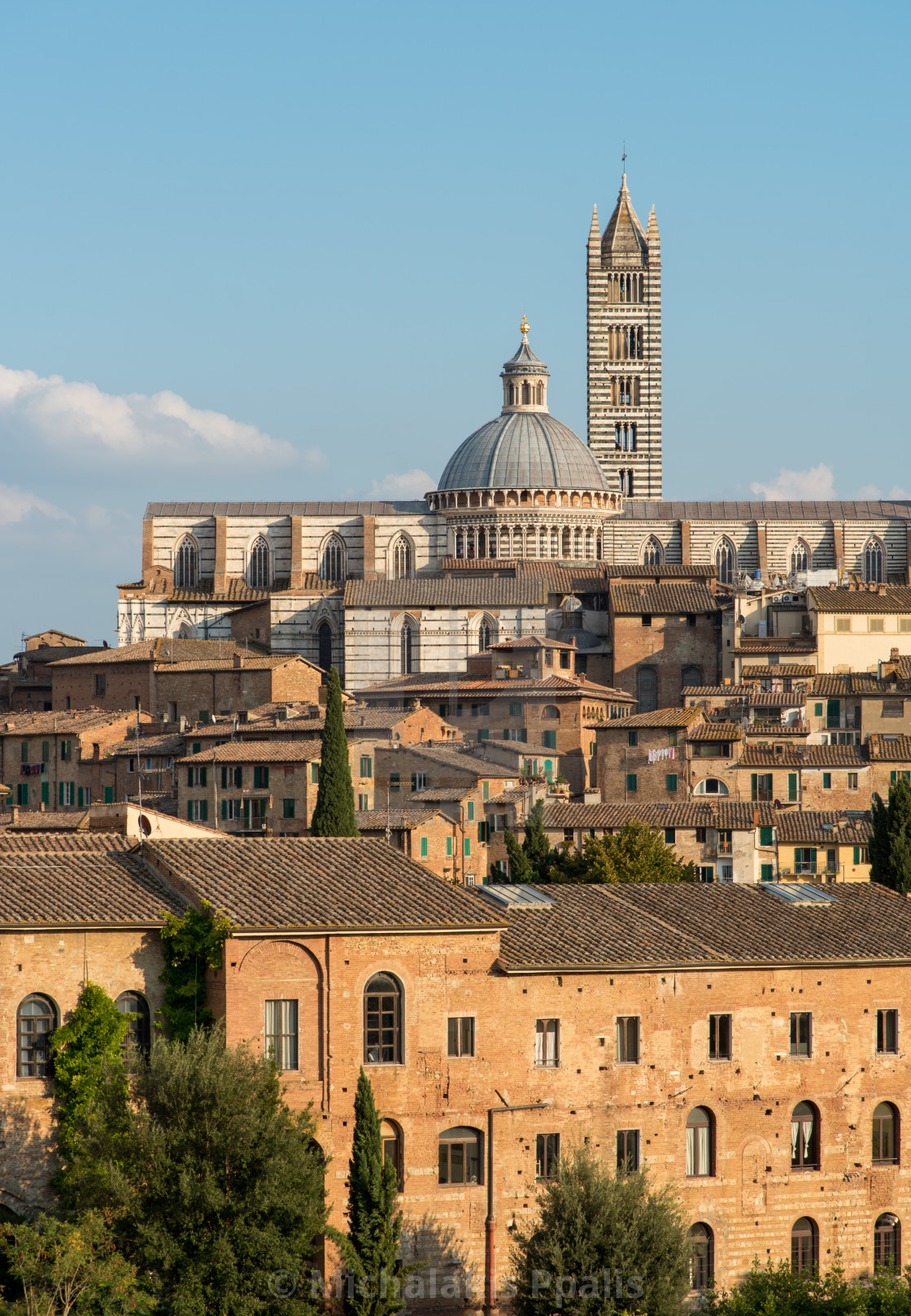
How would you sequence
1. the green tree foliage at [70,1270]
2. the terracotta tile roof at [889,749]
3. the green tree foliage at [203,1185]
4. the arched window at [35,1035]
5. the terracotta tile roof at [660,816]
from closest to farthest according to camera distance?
the green tree foliage at [70,1270], the green tree foliage at [203,1185], the arched window at [35,1035], the terracotta tile roof at [660,816], the terracotta tile roof at [889,749]

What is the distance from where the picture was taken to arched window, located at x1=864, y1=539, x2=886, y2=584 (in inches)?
2904

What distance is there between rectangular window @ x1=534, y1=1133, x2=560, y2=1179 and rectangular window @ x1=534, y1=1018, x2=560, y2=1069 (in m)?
0.73

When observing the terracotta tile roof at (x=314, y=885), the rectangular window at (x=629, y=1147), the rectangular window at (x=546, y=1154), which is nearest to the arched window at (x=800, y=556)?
the terracotta tile roof at (x=314, y=885)

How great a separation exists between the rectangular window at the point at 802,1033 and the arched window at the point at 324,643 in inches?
1688

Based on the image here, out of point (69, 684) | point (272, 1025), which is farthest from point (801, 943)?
point (69, 684)

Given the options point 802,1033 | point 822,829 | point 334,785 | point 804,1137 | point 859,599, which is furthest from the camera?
point 859,599

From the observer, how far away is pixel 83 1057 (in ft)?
74.1

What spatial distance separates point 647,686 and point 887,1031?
117 feet

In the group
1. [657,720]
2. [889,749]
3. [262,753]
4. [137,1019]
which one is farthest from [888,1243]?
[657,720]

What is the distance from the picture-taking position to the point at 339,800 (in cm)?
3900

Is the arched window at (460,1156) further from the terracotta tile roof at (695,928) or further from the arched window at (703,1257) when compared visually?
the arched window at (703,1257)

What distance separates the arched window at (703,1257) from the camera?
978 inches

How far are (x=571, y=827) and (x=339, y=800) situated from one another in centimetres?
711

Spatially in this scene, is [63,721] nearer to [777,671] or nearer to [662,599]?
[662,599]
